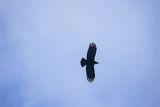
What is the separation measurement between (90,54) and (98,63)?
1.83m

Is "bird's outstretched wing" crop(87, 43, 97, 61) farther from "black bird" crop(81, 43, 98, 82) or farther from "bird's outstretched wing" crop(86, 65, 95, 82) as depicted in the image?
"bird's outstretched wing" crop(86, 65, 95, 82)

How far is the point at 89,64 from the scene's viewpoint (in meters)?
53.1

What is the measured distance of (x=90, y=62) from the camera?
53000 millimetres

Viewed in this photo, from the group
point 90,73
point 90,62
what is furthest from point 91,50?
point 90,73

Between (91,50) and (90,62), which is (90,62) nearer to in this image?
(90,62)

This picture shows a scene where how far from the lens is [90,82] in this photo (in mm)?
53344

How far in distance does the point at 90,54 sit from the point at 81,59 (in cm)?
A: 113

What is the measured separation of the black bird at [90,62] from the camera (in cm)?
5219

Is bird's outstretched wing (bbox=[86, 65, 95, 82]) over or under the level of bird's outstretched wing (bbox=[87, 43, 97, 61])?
under

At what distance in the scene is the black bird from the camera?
171 feet

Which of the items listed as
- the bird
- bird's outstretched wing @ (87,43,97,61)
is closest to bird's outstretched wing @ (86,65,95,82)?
the bird

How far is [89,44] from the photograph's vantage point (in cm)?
5234

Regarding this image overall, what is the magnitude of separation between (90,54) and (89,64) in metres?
1.18

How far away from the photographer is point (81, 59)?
53.0 metres
